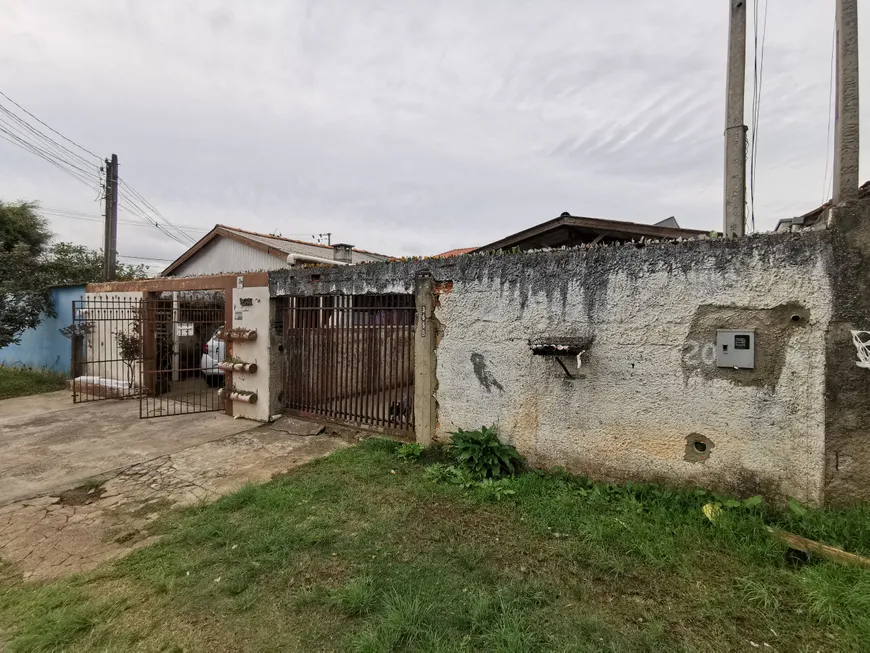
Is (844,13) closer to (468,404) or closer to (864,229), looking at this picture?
(864,229)

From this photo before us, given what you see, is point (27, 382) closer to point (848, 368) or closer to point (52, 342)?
point (52, 342)

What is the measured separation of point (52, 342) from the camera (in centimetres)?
1021

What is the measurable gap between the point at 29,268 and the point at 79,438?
26.2ft

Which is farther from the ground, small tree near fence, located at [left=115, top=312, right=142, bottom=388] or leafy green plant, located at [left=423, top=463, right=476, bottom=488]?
small tree near fence, located at [left=115, top=312, right=142, bottom=388]

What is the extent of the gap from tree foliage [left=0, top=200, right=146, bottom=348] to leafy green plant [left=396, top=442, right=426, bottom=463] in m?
10.7

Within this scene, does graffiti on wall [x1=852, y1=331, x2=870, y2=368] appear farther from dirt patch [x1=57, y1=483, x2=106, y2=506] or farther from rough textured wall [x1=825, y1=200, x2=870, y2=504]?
dirt patch [x1=57, y1=483, x2=106, y2=506]

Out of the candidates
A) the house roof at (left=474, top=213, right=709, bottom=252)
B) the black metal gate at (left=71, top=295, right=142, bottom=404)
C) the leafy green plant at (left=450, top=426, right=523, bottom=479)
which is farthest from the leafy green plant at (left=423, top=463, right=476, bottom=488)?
the black metal gate at (left=71, top=295, right=142, bottom=404)

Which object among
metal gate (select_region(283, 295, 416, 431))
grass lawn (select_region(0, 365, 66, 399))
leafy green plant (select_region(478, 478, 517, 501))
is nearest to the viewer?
leafy green plant (select_region(478, 478, 517, 501))

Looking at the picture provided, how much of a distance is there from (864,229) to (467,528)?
350 centimetres

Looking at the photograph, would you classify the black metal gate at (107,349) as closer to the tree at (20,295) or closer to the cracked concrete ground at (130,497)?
the tree at (20,295)

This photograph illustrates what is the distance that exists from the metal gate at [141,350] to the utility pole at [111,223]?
12.1 ft

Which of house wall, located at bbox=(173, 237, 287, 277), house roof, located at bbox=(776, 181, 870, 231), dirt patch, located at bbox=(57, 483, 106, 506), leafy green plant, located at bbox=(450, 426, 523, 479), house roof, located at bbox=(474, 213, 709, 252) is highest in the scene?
house wall, located at bbox=(173, 237, 287, 277)

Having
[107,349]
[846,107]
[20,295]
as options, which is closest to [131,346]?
[107,349]

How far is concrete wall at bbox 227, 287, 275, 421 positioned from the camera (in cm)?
598
